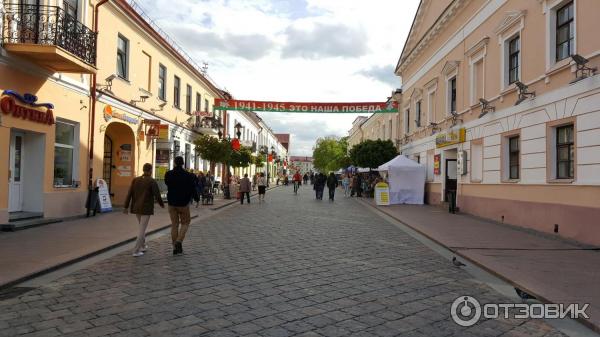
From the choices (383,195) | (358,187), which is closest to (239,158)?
(383,195)

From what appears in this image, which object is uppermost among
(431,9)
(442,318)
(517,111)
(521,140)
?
(431,9)

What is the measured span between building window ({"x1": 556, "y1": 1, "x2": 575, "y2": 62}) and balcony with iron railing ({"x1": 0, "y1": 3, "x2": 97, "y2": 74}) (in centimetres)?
1234

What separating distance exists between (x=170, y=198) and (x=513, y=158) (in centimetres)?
1093

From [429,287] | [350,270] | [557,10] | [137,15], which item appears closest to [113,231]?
[350,270]

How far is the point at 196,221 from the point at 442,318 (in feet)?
36.5

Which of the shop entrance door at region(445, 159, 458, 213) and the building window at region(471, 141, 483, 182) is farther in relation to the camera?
the shop entrance door at region(445, 159, 458, 213)

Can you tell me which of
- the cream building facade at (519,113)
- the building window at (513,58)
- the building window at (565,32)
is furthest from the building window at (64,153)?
the building window at (565,32)

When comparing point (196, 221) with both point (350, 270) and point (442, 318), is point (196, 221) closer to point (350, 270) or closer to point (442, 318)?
point (350, 270)

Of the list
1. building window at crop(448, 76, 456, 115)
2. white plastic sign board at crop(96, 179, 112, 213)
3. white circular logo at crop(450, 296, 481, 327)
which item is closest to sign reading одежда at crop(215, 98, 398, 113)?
building window at crop(448, 76, 456, 115)

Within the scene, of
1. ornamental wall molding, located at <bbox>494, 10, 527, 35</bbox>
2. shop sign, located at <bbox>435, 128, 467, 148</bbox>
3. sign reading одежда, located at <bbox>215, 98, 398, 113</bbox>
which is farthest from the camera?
sign reading одежда, located at <bbox>215, 98, 398, 113</bbox>

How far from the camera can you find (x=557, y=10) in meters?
12.6

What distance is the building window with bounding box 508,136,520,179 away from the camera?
14.9 meters

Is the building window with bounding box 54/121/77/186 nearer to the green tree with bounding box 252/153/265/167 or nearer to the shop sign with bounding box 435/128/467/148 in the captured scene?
the shop sign with bounding box 435/128/467/148

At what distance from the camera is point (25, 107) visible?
39.6 feet
